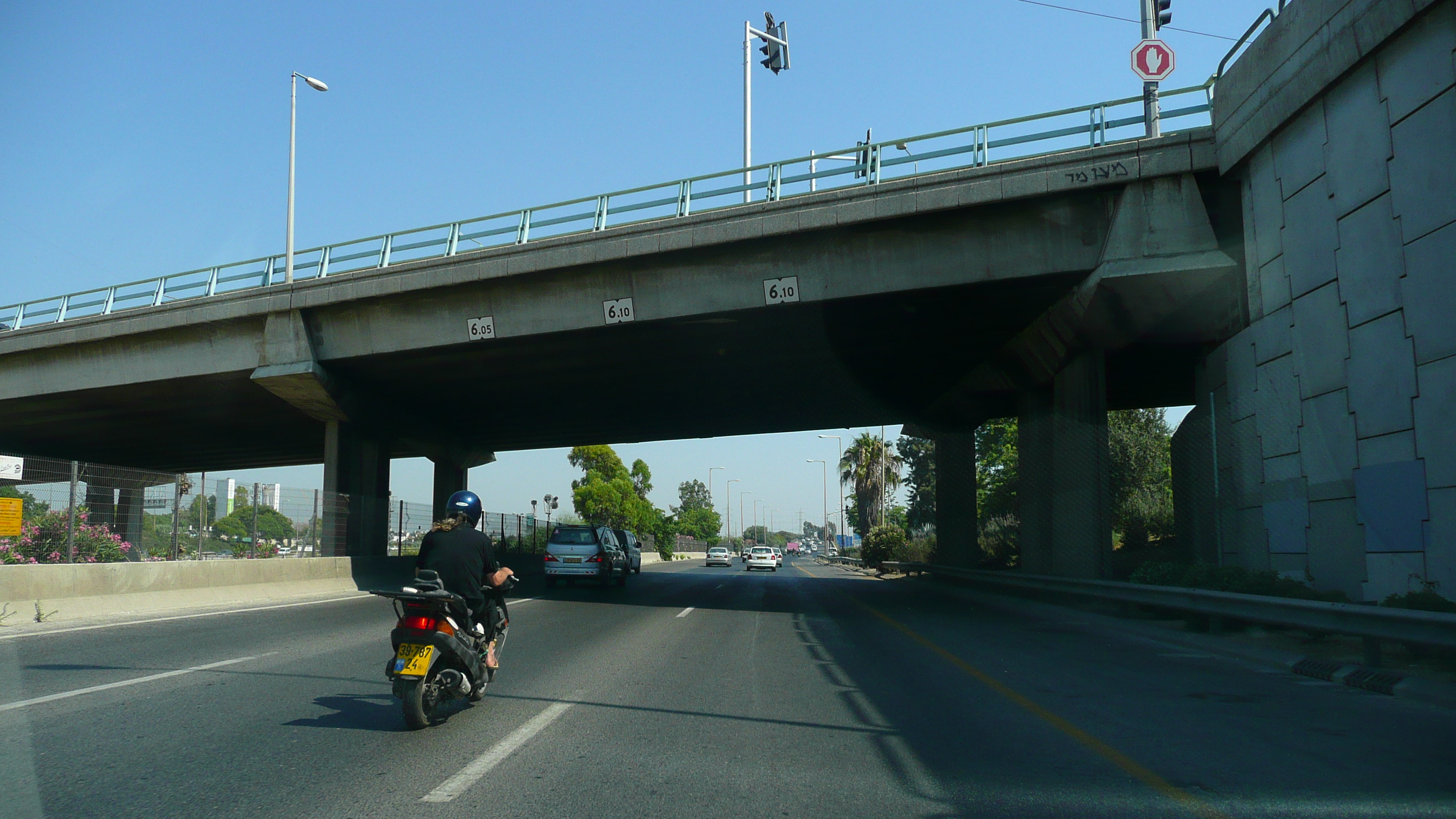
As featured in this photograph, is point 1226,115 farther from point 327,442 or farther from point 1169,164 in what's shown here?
point 327,442

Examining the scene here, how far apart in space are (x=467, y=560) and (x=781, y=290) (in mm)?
13764

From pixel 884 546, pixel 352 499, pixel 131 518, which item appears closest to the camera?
pixel 131 518

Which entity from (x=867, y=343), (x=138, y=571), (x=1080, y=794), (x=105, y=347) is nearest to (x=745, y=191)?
(x=867, y=343)

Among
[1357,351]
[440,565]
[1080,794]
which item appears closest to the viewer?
[1080,794]

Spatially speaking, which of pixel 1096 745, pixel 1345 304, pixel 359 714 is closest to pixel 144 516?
pixel 359 714

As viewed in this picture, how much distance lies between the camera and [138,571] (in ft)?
53.9

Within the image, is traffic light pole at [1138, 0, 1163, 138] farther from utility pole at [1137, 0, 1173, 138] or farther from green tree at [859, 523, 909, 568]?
green tree at [859, 523, 909, 568]

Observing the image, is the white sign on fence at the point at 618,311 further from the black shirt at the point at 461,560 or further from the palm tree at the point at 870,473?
the palm tree at the point at 870,473

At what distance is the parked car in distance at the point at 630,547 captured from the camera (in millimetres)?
37062

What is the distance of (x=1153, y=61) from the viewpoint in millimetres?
18656

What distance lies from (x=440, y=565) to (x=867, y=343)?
18.6 metres

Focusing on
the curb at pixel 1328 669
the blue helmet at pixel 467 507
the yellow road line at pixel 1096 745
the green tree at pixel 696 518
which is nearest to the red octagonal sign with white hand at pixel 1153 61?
the curb at pixel 1328 669

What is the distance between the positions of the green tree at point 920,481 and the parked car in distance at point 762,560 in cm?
1268

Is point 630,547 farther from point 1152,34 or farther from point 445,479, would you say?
A: point 1152,34
